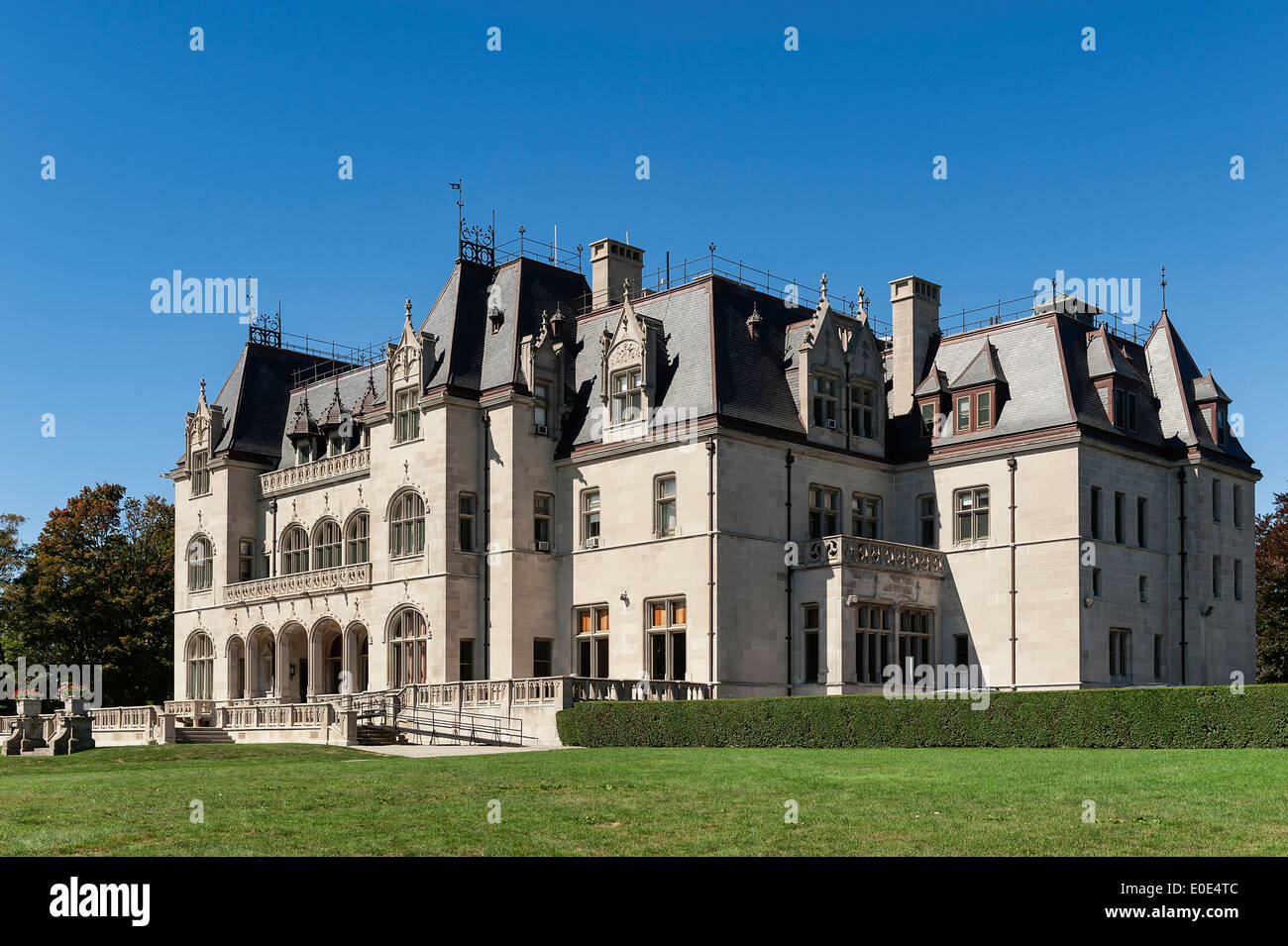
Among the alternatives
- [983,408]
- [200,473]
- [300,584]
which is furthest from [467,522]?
[200,473]

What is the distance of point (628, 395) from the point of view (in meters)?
48.8

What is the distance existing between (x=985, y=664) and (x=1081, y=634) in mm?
3664

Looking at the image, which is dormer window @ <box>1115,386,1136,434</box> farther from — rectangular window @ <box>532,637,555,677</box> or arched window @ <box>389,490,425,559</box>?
arched window @ <box>389,490,425,559</box>

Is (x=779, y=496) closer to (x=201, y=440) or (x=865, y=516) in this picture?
(x=865, y=516)

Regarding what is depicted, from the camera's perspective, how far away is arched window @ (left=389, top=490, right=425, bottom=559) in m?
50.9

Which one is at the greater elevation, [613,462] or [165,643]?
[613,462]

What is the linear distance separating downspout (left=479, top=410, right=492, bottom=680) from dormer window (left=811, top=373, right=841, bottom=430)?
11.4 m

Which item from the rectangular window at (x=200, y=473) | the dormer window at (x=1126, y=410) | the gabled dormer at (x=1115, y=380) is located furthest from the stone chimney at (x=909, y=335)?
the rectangular window at (x=200, y=473)

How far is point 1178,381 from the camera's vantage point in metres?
50.6

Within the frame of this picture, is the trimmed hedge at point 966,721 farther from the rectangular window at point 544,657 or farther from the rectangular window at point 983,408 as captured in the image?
the rectangular window at point 983,408

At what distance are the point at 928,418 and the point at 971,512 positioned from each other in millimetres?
4376

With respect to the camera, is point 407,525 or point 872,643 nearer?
point 872,643
